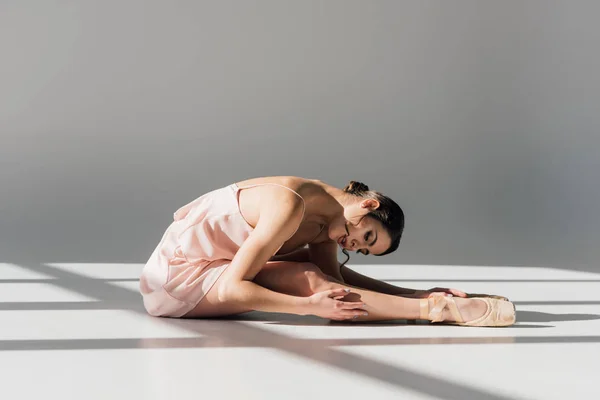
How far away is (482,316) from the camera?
373 cm

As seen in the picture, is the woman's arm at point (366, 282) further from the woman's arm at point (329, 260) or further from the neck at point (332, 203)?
the neck at point (332, 203)

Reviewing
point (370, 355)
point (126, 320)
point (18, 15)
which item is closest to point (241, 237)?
point (126, 320)

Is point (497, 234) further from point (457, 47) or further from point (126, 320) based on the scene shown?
point (126, 320)

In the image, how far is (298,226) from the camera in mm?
3586

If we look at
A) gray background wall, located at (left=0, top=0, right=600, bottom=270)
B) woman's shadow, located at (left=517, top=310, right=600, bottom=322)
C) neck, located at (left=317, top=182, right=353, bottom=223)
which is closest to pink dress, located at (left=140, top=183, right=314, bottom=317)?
neck, located at (left=317, top=182, right=353, bottom=223)

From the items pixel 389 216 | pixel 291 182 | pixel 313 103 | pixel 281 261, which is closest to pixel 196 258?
pixel 281 261

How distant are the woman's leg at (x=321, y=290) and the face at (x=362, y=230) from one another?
0.17 meters

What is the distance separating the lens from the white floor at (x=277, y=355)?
2.71 metres

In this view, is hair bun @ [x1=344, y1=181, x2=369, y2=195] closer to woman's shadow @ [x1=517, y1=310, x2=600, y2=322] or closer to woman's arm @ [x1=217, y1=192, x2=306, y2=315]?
woman's arm @ [x1=217, y1=192, x2=306, y2=315]

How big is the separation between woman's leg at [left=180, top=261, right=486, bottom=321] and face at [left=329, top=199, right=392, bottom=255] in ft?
0.56

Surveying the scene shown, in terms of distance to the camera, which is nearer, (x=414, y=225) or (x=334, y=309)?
(x=334, y=309)

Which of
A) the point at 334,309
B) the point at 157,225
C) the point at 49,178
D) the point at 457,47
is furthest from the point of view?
the point at 457,47

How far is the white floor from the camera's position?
2.71 metres

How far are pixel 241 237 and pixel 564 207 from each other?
5210 millimetres
